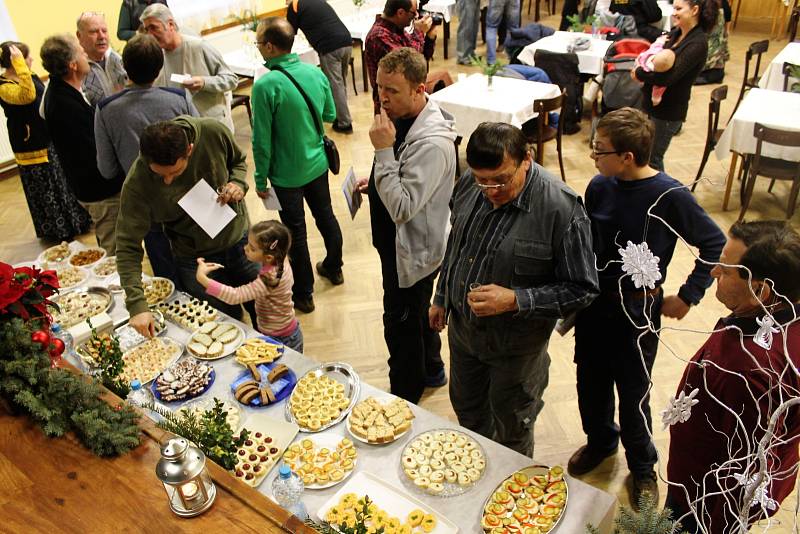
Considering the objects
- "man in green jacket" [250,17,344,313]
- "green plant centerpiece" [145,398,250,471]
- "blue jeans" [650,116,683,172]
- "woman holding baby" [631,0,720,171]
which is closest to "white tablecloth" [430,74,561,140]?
"woman holding baby" [631,0,720,171]

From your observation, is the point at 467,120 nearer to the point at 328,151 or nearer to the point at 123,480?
the point at 328,151

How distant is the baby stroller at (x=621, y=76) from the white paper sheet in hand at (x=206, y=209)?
403 centimetres

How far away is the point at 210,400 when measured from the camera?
226 centimetres

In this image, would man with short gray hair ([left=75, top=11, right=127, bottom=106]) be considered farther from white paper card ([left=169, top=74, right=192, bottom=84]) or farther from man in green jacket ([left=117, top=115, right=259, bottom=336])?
man in green jacket ([left=117, top=115, right=259, bottom=336])

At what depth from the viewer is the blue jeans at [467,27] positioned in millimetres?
8078

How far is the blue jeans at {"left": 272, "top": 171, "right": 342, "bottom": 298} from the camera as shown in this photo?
3.68 m

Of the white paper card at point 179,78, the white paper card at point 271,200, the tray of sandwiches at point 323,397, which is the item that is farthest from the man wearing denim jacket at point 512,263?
the white paper card at point 179,78

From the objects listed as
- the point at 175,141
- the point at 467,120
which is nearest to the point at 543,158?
the point at 467,120

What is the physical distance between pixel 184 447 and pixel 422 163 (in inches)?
54.2

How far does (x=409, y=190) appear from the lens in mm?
2363

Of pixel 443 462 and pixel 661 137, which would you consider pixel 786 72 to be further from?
pixel 443 462

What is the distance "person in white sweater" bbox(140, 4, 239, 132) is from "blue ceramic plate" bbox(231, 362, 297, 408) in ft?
7.93

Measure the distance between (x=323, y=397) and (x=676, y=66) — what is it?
11.0ft

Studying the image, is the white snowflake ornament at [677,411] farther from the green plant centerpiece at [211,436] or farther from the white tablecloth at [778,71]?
the white tablecloth at [778,71]
